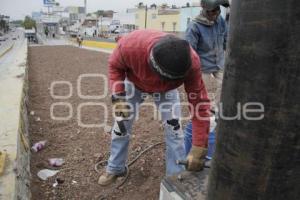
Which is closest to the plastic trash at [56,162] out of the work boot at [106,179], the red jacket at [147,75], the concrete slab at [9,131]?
the concrete slab at [9,131]

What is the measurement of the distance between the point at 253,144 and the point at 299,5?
21.3 inches

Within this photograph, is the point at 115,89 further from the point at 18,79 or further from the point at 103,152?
the point at 18,79

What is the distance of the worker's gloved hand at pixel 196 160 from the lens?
2211mm

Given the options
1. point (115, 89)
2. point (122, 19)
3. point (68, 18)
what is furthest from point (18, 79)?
point (68, 18)

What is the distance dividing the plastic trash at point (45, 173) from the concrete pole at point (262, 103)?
8.12 ft

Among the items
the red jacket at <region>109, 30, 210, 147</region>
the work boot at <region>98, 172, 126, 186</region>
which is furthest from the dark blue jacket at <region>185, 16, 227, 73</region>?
the work boot at <region>98, 172, 126, 186</region>

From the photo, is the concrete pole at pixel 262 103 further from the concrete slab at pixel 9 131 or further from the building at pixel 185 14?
the building at pixel 185 14

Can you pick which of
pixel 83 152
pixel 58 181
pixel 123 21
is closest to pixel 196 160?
pixel 58 181

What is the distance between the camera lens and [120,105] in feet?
9.02

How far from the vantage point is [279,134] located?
4.08ft

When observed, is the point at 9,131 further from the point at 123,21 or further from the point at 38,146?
the point at 123,21

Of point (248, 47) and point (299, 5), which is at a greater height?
point (299, 5)

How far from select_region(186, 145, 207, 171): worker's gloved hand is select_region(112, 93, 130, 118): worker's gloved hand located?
0.74m

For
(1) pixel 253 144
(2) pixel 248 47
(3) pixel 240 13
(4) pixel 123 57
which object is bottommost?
(1) pixel 253 144
